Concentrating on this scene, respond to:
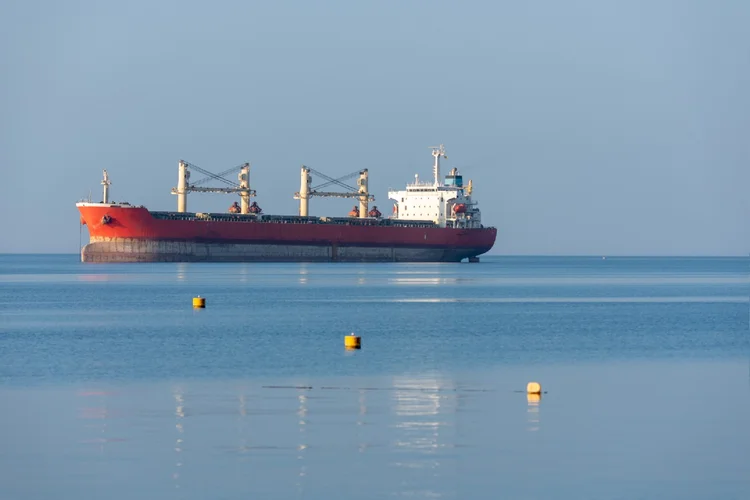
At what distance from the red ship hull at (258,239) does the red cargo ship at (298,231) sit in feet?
0.25

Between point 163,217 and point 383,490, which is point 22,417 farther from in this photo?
point 163,217

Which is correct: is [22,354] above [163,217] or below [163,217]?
below

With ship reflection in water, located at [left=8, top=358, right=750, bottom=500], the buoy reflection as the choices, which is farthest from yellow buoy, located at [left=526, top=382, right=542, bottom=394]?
ship reflection in water, located at [left=8, top=358, right=750, bottom=500]

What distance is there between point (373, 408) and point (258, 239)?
7751 centimetres

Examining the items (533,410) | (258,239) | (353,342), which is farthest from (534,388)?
(258,239)

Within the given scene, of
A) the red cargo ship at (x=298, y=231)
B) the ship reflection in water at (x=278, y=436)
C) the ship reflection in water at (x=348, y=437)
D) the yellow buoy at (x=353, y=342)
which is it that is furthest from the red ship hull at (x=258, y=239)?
the ship reflection in water at (x=278, y=436)

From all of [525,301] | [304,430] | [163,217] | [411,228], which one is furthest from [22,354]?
[411,228]

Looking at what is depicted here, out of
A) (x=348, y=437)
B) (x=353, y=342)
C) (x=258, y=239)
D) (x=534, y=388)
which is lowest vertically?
(x=348, y=437)

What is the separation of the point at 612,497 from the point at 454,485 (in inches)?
66.1

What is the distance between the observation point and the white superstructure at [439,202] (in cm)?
10656

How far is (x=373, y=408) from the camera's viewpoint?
18734 mm

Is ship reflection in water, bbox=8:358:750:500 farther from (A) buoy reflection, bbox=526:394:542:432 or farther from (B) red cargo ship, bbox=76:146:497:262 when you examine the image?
(B) red cargo ship, bbox=76:146:497:262

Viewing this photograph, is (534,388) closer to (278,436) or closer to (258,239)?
(278,436)

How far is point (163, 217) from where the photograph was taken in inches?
3565
